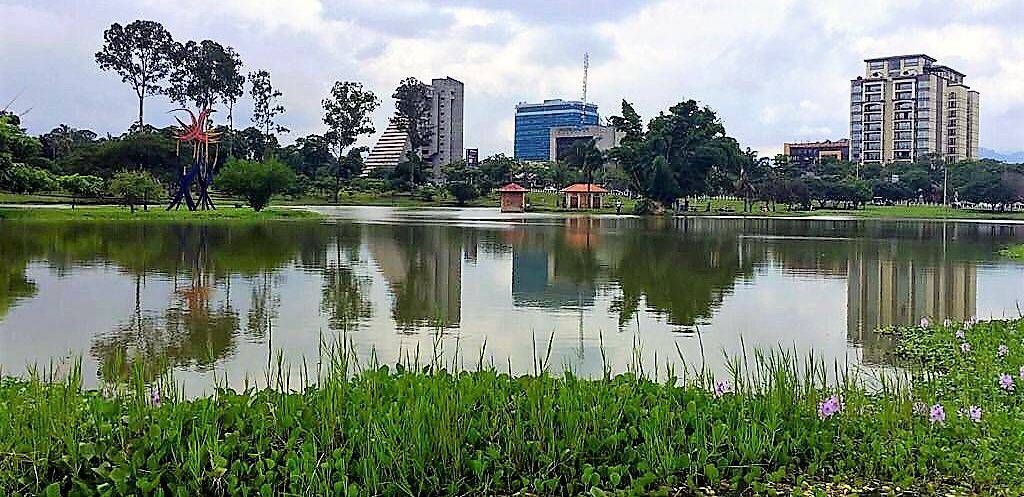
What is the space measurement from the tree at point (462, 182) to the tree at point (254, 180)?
27.4 m

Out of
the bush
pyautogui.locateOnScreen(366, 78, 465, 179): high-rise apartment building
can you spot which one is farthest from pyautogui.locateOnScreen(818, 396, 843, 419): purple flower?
pyautogui.locateOnScreen(366, 78, 465, 179): high-rise apartment building

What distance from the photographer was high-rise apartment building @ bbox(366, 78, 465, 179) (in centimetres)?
9981

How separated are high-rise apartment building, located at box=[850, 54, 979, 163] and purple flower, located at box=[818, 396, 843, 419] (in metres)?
115

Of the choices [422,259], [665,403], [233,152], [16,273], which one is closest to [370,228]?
[422,259]

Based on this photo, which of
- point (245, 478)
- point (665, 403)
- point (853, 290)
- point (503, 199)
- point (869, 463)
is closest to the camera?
point (245, 478)

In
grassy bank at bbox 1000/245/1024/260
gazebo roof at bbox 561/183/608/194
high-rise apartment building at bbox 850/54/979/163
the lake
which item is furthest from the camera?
high-rise apartment building at bbox 850/54/979/163

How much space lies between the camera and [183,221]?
3709 centimetres

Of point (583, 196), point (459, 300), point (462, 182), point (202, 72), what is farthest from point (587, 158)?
point (459, 300)

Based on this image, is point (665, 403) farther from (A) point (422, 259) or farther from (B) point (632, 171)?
(B) point (632, 171)

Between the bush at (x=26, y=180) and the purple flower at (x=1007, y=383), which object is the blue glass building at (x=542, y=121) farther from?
the purple flower at (x=1007, y=383)

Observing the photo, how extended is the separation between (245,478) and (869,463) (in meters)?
2.86

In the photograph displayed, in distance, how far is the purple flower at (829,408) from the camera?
4.85 meters

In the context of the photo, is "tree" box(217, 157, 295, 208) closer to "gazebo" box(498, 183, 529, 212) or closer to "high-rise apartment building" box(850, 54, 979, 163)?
"gazebo" box(498, 183, 529, 212)

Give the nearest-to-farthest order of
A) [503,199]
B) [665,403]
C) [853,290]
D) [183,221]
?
1. [665,403]
2. [853,290]
3. [183,221]
4. [503,199]
